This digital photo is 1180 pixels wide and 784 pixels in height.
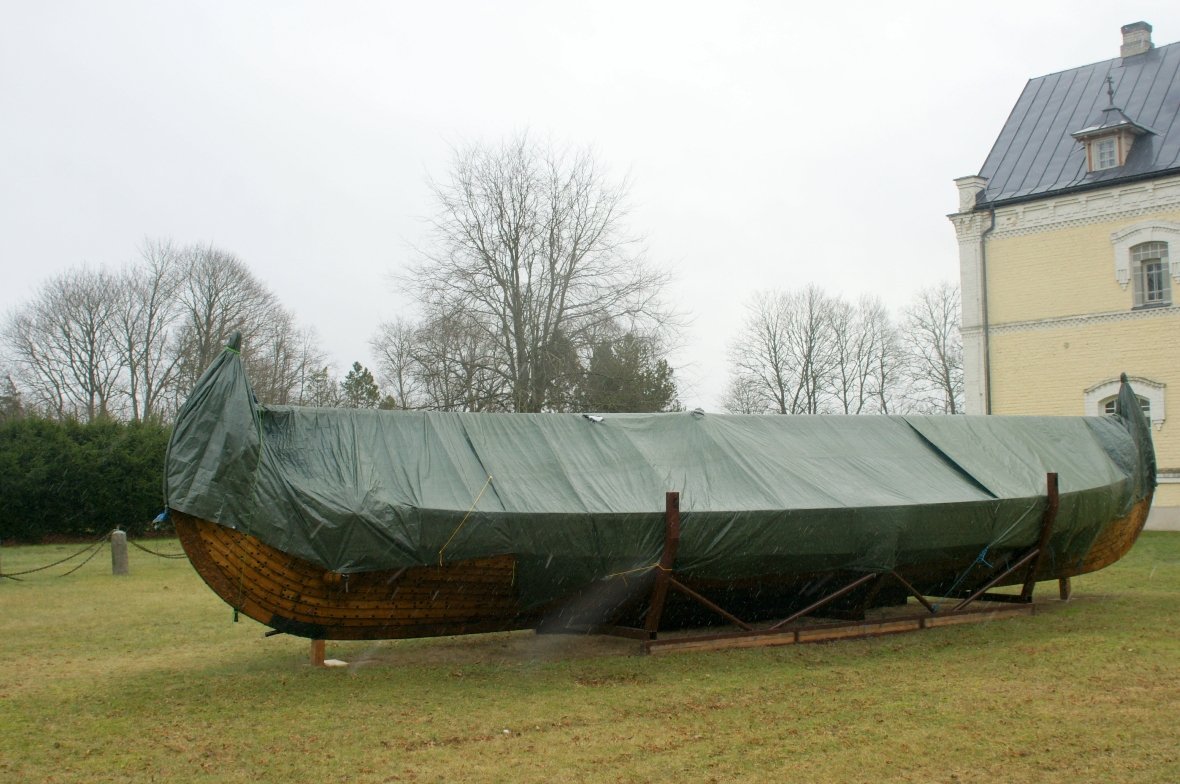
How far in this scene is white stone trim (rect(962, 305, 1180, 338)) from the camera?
2270cm

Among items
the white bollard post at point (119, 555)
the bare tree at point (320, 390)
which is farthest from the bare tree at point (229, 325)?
the white bollard post at point (119, 555)

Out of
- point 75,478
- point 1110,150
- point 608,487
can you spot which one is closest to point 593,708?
point 608,487

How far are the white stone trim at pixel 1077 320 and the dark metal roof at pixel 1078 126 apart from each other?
10.6 ft

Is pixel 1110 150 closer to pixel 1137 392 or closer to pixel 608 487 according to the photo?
pixel 1137 392

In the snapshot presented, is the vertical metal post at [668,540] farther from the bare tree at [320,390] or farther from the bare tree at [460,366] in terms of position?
the bare tree at [320,390]

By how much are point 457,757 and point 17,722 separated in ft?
11.0

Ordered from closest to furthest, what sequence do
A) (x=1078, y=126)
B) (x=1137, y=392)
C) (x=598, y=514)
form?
(x=598, y=514), (x=1137, y=392), (x=1078, y=126)

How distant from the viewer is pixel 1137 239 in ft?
75.3

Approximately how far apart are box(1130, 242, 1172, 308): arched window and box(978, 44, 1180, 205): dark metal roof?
→ 1.78m

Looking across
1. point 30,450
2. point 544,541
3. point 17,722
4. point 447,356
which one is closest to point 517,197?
point 447,356

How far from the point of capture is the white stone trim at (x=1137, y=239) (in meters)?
22.4

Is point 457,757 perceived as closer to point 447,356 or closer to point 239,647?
point 239,647

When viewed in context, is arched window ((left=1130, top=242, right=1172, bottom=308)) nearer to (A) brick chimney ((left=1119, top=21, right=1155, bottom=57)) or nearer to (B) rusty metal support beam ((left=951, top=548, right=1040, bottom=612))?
(A) brick chimney ((left=1119, top=21, right=1155, bottom=57))

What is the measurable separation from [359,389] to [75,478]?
3175 centimetres
